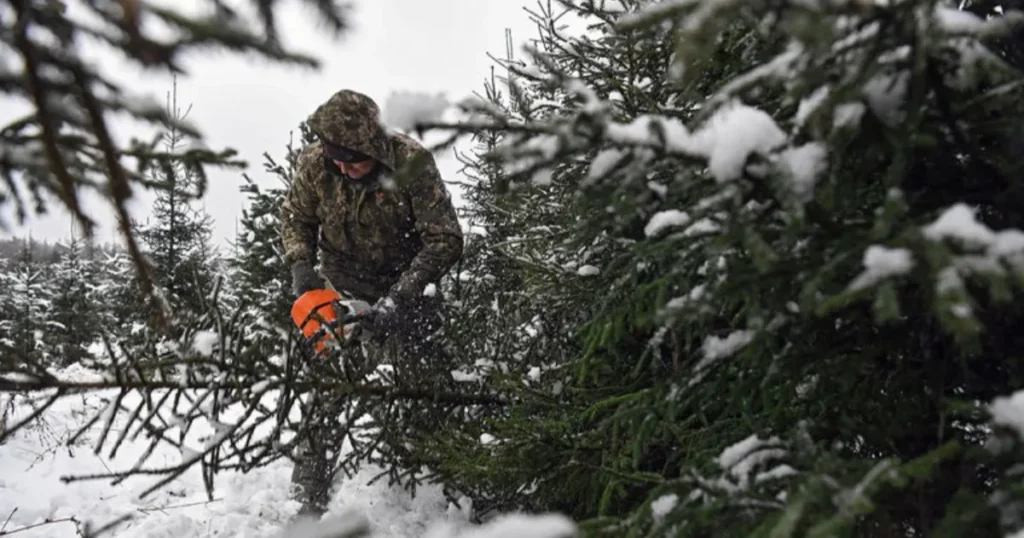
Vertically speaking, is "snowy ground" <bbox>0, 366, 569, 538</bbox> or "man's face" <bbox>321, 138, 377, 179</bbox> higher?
"man's face" <bbox>321, 138, 377, 179</bbox>

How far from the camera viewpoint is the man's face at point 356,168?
4789mm

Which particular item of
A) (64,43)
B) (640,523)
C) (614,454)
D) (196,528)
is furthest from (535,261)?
(196,528)

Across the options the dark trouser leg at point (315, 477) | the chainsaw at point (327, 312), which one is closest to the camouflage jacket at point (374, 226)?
the chainsaw at point (327, 312)

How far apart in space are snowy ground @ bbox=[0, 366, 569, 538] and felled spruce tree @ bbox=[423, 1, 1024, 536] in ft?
10.8

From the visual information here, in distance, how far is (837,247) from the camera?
1.38m

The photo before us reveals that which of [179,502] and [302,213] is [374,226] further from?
[179,502]

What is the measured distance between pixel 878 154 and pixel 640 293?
0.74 metres

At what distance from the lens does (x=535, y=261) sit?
4.28m

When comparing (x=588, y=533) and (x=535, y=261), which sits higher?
(x=535, y=261)

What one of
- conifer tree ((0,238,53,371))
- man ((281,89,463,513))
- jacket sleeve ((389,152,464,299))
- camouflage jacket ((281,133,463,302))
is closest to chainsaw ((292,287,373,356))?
man ((281,89,463,513))

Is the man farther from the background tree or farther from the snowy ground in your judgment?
the background tree

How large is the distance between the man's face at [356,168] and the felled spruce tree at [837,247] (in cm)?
309

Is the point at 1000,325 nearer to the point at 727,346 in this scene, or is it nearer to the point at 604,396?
the point at 727,346

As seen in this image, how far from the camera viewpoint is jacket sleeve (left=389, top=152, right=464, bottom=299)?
15.4ft
